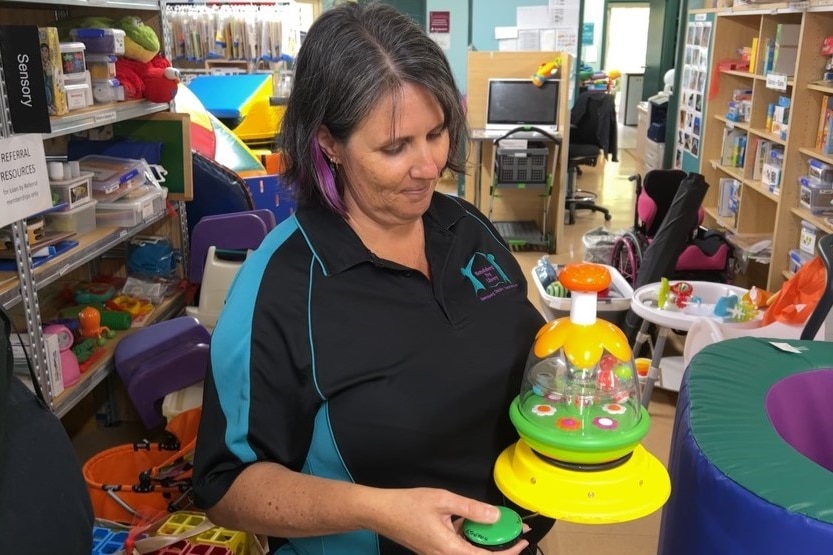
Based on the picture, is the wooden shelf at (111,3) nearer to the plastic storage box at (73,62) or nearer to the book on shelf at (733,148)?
the plastic storage box at (73,62)

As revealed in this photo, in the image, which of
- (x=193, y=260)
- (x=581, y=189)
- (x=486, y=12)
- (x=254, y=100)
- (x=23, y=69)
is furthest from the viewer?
(x=581, y=189)

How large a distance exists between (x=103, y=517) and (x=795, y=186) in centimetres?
409

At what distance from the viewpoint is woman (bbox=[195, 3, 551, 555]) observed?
3.73 ft

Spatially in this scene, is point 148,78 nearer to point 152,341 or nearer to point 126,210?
point 126,210

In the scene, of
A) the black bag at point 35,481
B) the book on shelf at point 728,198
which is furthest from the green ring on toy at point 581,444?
→ the book on shelf at point 728,198

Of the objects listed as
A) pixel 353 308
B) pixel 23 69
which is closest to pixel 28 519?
pixel 353 308

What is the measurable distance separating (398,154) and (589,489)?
1.87 ft

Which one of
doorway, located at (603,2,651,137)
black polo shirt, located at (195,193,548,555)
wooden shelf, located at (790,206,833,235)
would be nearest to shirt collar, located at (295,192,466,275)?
black polo shirt, located at (195,193,548,555)

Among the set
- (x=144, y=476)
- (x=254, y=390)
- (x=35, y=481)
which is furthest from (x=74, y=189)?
(x=254, y=390)

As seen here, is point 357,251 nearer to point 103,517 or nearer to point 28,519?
point 28,519

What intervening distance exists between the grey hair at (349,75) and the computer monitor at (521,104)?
531 cm

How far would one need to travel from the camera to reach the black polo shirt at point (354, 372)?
1.14 meters

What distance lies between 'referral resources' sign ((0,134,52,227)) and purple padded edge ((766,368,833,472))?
179cm

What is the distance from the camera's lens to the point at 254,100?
17.4ft
